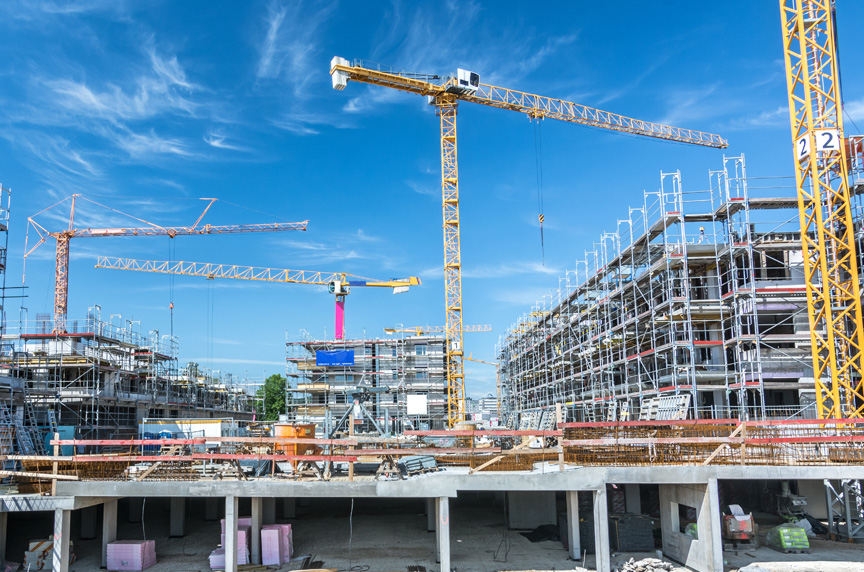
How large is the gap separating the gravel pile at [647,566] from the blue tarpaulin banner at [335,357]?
43.1 meters

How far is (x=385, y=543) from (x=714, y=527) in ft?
33.3

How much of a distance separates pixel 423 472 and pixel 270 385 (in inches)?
2606

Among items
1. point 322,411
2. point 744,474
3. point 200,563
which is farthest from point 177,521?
point 322,411

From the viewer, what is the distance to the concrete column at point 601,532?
60.9 feet

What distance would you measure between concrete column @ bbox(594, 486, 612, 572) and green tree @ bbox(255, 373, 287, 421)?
63917mm

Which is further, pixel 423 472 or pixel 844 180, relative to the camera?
pixel 844 180

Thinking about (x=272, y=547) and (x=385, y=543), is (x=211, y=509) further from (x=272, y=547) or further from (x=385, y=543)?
(x=385, y=543)

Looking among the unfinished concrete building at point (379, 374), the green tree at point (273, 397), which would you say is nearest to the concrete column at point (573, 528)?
the unfinished concrete building at point (379, 374)

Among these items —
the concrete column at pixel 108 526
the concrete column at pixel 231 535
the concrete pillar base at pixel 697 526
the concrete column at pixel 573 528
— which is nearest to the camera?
the concrete pillar base at pixel 697 526

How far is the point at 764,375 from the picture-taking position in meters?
29.0

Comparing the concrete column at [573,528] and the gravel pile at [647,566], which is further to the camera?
the concrete column at [573,528]

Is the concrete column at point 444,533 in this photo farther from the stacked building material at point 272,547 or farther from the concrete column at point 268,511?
the concrete column at point 268,511

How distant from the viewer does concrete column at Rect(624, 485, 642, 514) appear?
911 inches

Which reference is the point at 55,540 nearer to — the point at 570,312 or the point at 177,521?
the point at 177,521
